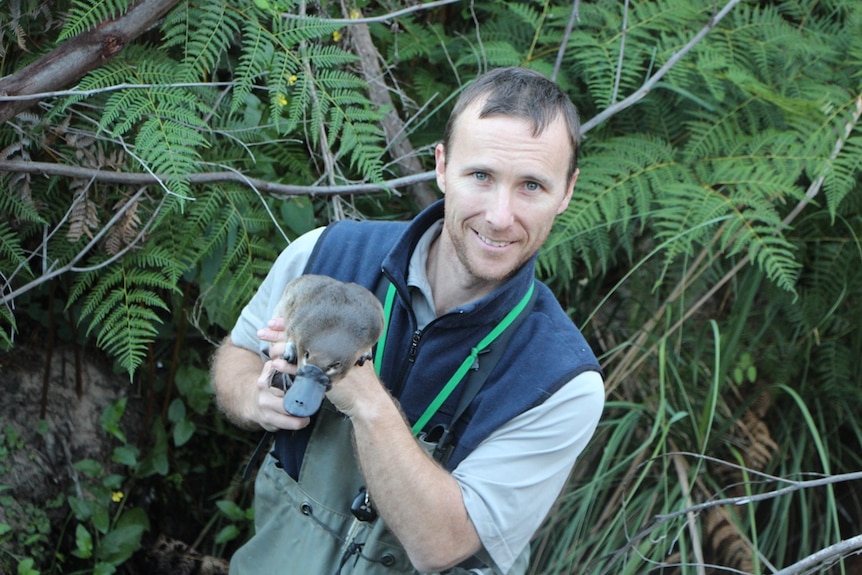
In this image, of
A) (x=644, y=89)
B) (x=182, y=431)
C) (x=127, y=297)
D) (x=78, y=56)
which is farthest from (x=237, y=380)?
(x=644, y=89)

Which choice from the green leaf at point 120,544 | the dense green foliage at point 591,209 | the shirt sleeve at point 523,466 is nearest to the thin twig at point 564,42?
the dense green foliage at point 591,209

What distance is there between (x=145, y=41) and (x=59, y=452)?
1.78 meters

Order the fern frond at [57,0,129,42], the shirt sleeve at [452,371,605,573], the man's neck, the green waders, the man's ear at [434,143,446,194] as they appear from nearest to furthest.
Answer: the shirt sleeve at [452,371,605,573], the green waders, the man's neck, the man's ear at [434,143,446,194], the fern frond at [57,0,129,42]

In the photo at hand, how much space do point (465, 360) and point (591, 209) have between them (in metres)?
1.63

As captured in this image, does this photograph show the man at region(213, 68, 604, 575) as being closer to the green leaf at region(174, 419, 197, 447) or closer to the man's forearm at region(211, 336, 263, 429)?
the man's forearm at region(211, 336, 263, 429)

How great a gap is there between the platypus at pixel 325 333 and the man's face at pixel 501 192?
44cm

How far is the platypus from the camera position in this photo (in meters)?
2.05

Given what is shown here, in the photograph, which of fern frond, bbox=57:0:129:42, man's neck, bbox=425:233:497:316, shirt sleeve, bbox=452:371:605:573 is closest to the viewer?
shirt sleeve, bbox=452:371:605:573

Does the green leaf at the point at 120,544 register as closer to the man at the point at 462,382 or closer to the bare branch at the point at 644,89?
the man at the point at 462,382

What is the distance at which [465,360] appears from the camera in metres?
2.57

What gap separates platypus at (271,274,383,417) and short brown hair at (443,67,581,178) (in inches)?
27.8

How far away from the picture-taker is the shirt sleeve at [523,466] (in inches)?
95.2

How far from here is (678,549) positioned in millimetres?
4059

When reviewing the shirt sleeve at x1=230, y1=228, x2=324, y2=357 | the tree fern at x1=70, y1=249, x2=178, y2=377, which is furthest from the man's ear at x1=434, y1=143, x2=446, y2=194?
the tree fern at x1=70, y1=249, x2=178, y2=377
